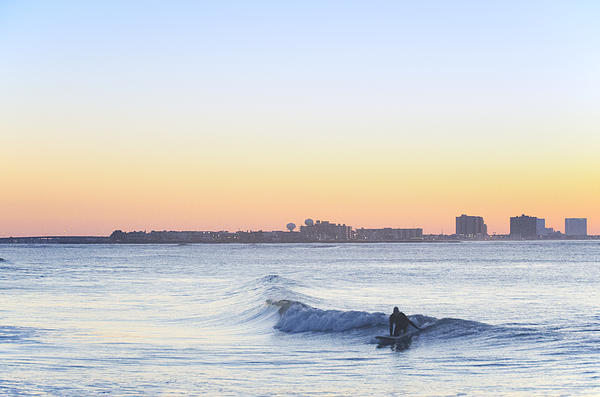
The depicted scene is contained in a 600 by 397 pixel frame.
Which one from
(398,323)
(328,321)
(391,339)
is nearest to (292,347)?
(391,339)

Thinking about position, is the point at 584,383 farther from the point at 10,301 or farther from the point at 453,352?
the point at 10,301

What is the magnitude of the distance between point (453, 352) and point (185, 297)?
26810 mm

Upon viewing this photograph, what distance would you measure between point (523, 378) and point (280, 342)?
987cm

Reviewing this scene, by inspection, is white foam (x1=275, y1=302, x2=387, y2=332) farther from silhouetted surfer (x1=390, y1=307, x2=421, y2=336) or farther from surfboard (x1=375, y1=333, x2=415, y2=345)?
surfboard (x1=375, y1=333, x2=415, y2=345)

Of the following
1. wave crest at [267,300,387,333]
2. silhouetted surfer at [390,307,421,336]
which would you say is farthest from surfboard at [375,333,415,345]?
wave crest at [267,300,387,333]

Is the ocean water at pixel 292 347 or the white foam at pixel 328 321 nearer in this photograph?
the ocean water at pixel 292 347

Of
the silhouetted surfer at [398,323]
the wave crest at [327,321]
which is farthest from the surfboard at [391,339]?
the wave crest at [327,321]

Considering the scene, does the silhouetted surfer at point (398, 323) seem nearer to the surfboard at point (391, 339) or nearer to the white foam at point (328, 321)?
the surfboard at point (391, 339)

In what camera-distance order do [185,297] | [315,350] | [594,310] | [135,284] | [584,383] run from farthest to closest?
[135,284]
[185,297]
[594,310]
[315,350]
[584,383]

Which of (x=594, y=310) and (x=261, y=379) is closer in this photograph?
(x=261, y=379)

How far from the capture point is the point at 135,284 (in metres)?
57.5

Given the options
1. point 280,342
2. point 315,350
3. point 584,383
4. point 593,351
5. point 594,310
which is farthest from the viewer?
point 594,310

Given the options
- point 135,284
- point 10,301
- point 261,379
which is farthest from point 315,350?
point 135,284

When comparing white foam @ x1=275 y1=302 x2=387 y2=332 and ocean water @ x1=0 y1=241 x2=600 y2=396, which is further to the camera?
white foam @ x1=275 y1=302 x2=387 y2=332
